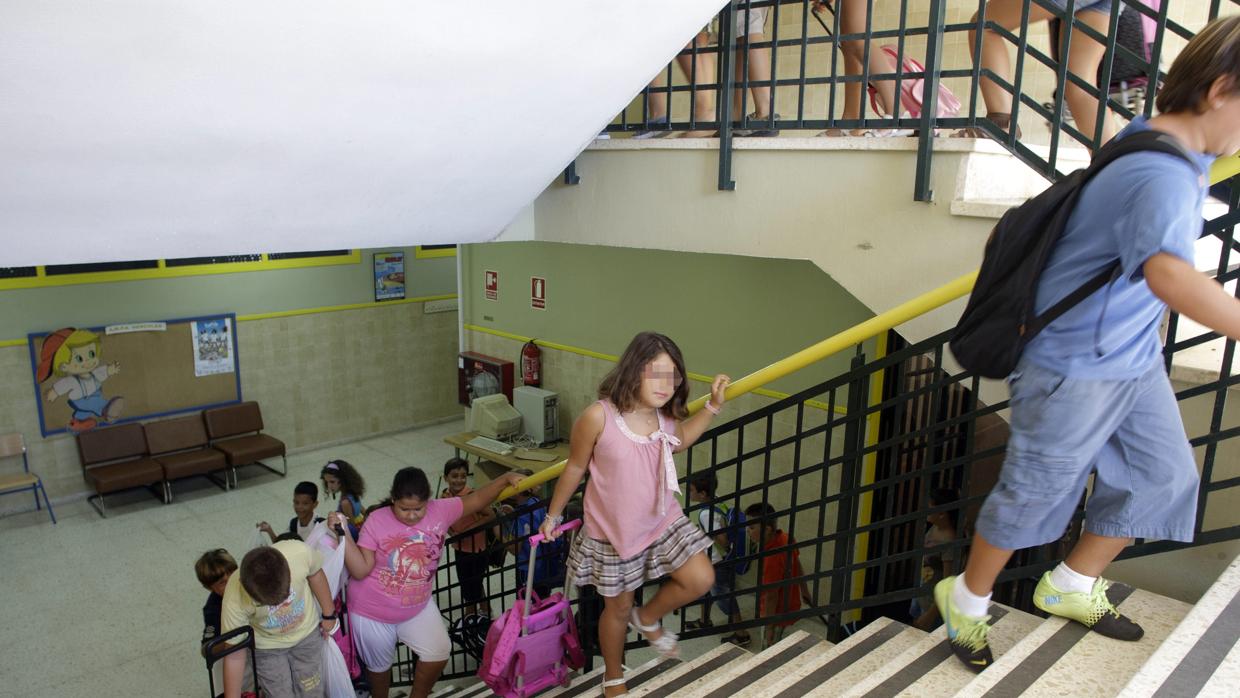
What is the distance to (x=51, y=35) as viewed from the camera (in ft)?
Answer: 7.00

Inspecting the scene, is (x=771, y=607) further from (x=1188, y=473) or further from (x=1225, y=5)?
(x=1225, y=5)

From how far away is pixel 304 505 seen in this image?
513 centimetres

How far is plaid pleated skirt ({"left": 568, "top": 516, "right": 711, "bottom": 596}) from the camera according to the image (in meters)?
2.75

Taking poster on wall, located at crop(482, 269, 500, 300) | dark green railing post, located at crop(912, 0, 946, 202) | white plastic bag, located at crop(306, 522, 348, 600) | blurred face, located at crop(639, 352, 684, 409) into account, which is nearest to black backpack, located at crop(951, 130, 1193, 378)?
blurred face, located at crop(639, 352, 684, 409)

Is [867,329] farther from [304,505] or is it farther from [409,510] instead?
[304,505]

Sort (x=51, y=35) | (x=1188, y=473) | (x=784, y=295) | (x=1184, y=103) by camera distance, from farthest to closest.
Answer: (x=784, y=295), (x=51, y=35), (x=1188, y=473), (x=1184, y=103)

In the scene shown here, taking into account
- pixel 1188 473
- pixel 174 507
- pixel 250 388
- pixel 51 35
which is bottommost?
pixel 174 507

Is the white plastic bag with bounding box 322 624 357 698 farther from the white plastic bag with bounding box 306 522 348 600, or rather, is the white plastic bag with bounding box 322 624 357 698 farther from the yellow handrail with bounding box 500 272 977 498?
the yellow handrail with bounding box 500 272 977 498

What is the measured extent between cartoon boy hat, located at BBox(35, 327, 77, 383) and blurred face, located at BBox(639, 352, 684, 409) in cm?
727

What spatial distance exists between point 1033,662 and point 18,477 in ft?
27.7

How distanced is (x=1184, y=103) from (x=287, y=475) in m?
8.74

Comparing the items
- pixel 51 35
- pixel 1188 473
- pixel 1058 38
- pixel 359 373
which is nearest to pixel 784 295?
pixel 1058 38

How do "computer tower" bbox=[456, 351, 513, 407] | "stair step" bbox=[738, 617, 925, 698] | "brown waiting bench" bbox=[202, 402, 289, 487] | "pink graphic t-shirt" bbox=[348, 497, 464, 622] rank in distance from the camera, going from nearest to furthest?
"stair step" bbox=[738, 617, 925, 698], "pink graphic t-shirt" bbox=[348, 497, 464, 622], "computer tower" bbox=[456, 351, 513, 407], "brown waiting bench" bbox=[202, 402, 289, 487]

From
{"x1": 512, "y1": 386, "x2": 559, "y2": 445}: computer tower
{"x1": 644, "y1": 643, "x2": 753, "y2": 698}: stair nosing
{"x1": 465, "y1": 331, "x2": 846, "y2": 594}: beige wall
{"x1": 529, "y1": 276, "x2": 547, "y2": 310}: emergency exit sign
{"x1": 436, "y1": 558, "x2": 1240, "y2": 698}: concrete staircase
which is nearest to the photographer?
{"x1": 436, "y1": 558, "x2": 1240, "y2": 698}: concrete staircase
